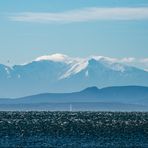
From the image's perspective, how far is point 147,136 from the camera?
83438mm

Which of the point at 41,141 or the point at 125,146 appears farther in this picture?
the point at 41,141

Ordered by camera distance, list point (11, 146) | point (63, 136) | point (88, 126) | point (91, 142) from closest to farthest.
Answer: point (11, 146) → point (91, 142) → point (63, 136) → point (88, 126)

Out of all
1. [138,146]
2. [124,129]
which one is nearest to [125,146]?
[138,146]

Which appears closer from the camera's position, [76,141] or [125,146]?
[125,146]

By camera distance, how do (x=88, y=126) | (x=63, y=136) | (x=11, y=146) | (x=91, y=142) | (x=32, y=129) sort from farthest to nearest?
(x=88, y=126) → (x=32, y=129) → (x=63, y=136) → (x=91, y=142) → (x=11, y=146)

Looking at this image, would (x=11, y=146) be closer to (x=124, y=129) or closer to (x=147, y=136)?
(x=147, y=136)

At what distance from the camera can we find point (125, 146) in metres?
70.4

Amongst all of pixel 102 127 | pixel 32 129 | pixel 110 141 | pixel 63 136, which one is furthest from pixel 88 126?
pixel 110 141

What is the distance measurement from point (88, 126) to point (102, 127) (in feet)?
9.23

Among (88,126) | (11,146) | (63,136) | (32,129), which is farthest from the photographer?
(88,126)

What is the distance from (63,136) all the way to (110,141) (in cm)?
760

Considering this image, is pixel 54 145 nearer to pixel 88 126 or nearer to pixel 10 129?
pixel 10 129

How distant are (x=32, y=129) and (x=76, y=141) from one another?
18156mm

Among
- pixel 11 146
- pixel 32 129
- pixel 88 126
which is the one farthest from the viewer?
pixel 88 126
